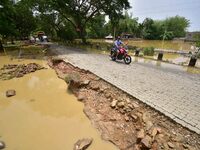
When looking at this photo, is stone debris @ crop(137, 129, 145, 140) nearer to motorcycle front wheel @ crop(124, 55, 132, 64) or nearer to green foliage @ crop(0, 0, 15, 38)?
motorcycle front wheel @ crop(124, 55, 132, 64)

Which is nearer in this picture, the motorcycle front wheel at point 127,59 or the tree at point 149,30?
the motorcycle front wheel at point 127,59

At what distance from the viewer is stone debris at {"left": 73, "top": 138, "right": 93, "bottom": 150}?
411cm

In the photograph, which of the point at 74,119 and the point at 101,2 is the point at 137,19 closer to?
the point at 101,2

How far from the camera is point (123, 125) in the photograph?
4820 mm

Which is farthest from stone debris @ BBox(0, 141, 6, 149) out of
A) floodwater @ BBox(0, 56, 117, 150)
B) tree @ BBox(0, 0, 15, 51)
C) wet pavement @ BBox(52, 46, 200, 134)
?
tree @ BBox(0, 0, 15, 51)

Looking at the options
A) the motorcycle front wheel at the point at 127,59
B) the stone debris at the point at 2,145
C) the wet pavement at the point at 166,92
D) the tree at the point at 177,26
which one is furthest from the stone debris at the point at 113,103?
the tree at the point at 177,26

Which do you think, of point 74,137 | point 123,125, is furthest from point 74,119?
point 123,125

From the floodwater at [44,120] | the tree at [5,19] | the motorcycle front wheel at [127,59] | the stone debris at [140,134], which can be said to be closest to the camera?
the stone debris at [140,134]

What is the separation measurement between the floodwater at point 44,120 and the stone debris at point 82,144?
4.3 inches

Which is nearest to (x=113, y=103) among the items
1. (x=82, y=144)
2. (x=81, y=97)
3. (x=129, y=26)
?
(x=81, y=97)

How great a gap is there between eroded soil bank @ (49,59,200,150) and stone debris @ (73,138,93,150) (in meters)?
0.45

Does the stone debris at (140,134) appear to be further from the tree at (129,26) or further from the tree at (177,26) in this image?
the tree at (177,26)

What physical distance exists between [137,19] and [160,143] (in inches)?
2501

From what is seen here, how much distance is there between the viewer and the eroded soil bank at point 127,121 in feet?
12.6
